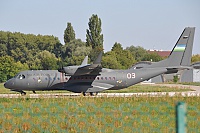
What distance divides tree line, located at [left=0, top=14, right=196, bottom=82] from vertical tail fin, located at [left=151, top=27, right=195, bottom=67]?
129 feet

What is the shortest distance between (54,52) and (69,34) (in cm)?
906

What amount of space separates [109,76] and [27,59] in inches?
2863

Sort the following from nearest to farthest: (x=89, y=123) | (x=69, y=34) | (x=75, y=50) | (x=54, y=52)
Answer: (x=89, y=123) < (x=75, y=50) < (x=69, y=34) < (x=54, y=52)

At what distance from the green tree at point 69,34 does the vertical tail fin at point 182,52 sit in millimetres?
66145

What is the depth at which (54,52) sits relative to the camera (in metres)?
104

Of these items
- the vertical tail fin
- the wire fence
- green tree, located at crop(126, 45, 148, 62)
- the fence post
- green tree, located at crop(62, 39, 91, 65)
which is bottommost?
the wire fence

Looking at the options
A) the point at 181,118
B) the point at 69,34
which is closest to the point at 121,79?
the point at 181,118

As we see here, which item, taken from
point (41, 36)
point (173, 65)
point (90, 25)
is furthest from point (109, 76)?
point (41, 36)

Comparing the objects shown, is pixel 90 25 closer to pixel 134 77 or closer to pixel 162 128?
pixel 134 77

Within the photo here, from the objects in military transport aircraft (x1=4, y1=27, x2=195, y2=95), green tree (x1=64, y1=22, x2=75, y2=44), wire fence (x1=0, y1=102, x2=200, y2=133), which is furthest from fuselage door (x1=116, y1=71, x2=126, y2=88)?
green tree (x1=64, y1=22, x2=75, y2=44)

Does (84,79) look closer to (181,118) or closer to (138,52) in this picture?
(181,118)

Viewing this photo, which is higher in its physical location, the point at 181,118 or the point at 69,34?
the point at 69,34

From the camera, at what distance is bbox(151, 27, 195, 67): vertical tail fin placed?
31.9 m

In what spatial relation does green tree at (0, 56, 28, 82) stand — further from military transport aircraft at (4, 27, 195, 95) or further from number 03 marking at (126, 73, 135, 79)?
number 03 marking at (126, 73, 135, 79)
